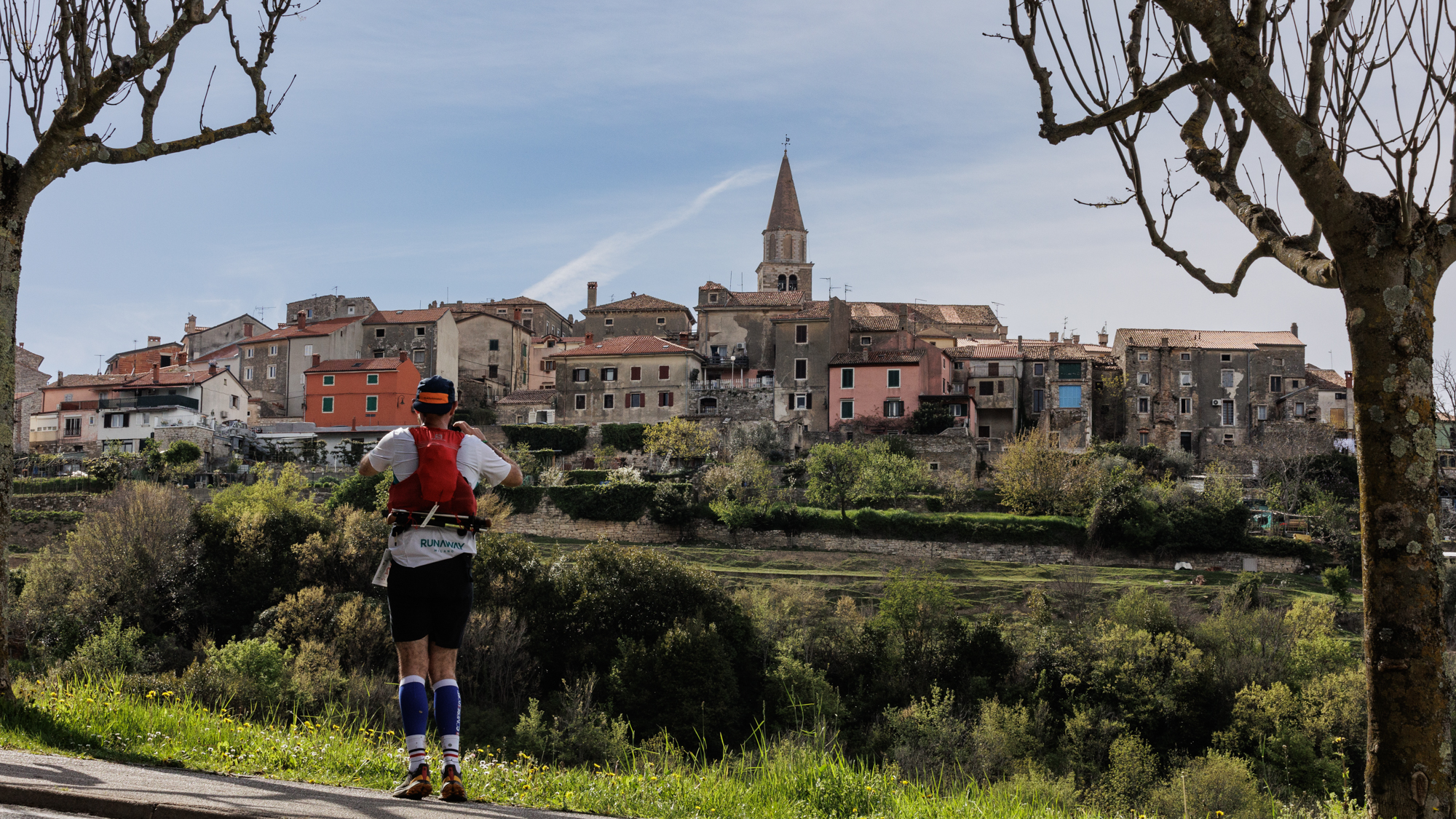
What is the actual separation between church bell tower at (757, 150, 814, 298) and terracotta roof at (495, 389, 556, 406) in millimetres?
35516

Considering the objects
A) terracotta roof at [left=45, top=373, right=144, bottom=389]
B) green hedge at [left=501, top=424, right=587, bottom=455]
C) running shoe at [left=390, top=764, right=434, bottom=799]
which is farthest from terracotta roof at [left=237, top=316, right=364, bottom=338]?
running shoe at [left=390, top=764, right=434, bottom=799]

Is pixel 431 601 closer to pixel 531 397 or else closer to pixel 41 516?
pixel 41 516

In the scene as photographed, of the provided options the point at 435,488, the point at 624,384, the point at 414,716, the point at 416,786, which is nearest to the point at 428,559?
the point at 435,488

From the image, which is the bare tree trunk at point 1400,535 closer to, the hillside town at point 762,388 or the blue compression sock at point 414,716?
the blue compression sock at point 414,716

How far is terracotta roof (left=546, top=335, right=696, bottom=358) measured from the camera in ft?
211

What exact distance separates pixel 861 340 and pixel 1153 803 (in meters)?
38.9

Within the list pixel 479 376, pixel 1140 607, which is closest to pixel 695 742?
pixel 1140 607

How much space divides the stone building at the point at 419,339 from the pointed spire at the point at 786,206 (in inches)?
1471

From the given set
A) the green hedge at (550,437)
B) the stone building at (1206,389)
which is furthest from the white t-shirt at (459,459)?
the stone building at (1206,389)

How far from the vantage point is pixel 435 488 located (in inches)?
225

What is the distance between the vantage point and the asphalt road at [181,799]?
452 centimetres

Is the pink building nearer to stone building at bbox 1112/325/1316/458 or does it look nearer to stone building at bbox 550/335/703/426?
stone building at bbox 550/335/703/426

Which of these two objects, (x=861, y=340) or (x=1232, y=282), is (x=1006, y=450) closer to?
(x=861, y=340)

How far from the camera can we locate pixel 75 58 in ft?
27.9
